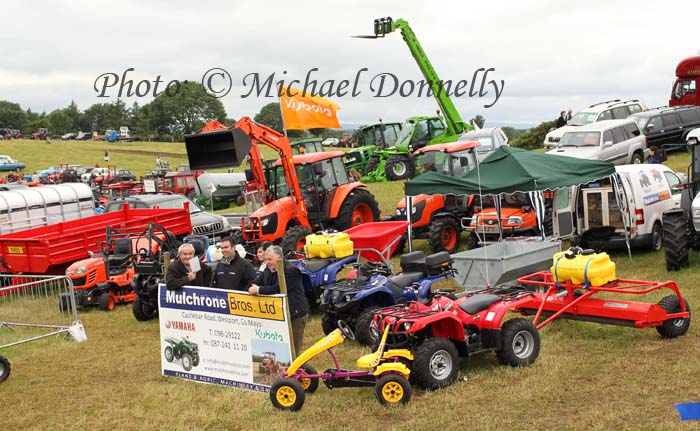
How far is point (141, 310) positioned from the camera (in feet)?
39.6

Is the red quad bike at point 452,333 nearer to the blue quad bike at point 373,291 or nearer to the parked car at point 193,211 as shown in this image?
the blue quad bike at point 373,291

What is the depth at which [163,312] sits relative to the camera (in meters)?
8.58

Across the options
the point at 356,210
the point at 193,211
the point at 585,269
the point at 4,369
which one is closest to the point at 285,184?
the point at 356,210

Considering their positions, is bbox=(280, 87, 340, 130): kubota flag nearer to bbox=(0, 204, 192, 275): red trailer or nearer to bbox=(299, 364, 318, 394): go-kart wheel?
bbox=(0, 204, 192, 275): red trailer

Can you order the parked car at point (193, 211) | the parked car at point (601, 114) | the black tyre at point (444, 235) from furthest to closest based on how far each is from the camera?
the parked car at point (601, 114) → the parked car at point (193, 211) → the black tyre at point (444, 235)

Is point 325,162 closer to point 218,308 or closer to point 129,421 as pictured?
point 218,308

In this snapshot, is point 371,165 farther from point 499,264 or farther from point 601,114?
point 499,264

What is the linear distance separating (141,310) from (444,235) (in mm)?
6018

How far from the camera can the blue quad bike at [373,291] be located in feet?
30.3

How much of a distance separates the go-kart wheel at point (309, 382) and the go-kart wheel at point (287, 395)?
0.28 meters

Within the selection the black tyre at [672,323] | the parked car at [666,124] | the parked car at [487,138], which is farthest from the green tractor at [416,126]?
the black tyre at [672,323]

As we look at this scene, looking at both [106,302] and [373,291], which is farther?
[106,302]

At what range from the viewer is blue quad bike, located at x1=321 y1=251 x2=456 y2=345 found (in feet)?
30.3

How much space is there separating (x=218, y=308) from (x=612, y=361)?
4.06 meters
